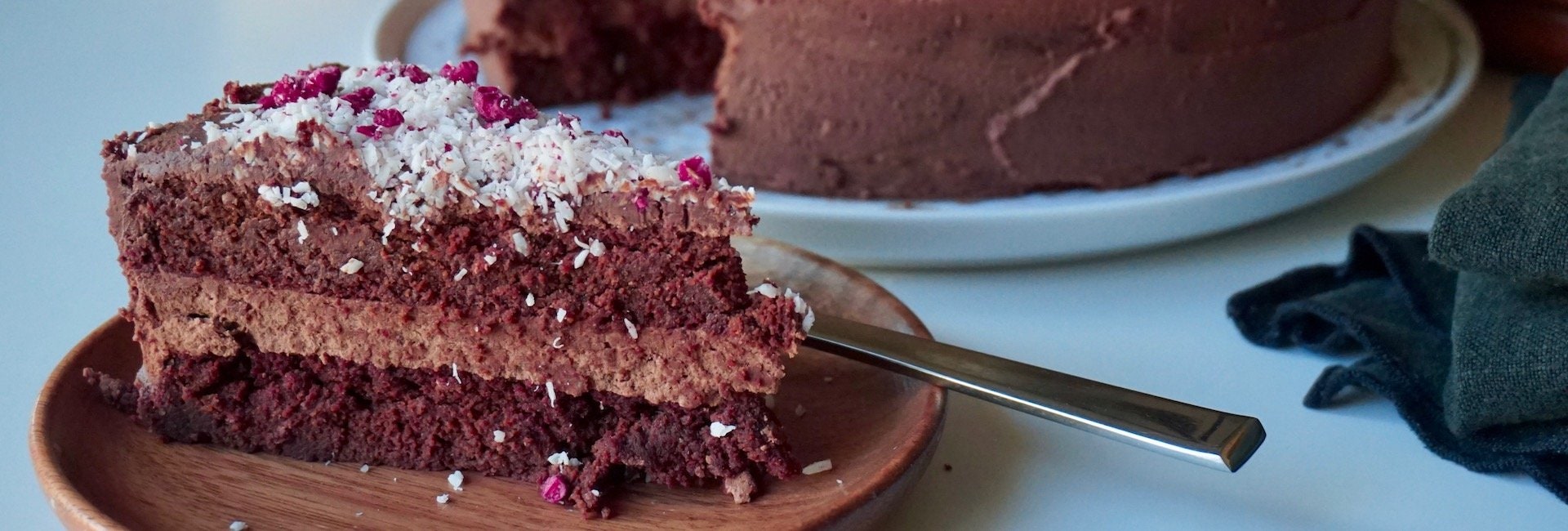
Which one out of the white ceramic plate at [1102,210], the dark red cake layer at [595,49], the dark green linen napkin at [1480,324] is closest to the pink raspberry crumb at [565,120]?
the white ceramic plate at [1102,210]

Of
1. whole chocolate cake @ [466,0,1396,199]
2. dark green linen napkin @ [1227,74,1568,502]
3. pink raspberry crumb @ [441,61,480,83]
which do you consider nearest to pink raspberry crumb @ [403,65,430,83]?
pink raspberry crumb @ [441,61,480,83]

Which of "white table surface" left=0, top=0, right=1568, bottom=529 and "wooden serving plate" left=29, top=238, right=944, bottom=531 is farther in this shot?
"white table surface" left=0, top=0, right=1568, bottom=529

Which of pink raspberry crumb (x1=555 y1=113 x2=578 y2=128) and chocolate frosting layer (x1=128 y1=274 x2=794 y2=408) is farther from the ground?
pink raspberry crumb (x1=555 y1=113 x2=578 y2=128)

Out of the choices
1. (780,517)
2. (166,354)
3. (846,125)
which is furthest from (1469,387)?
(166,354)

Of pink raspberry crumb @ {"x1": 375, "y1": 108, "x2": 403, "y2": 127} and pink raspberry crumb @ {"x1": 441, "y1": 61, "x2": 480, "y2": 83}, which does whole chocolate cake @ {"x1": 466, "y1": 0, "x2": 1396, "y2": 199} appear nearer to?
pink raspberry crumb @ {"x1": 441, "y1": 61, "x2": 480, "y2": 83}

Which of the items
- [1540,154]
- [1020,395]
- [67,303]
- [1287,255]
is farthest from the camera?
[1287,255]

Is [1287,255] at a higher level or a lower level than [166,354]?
lower

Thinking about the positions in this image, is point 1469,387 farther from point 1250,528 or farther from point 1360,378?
point 1250,528
